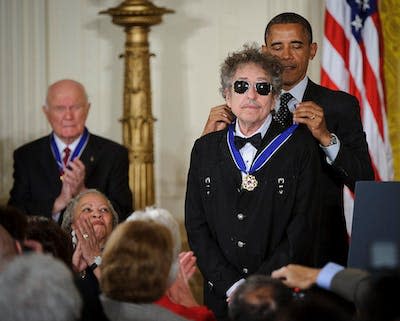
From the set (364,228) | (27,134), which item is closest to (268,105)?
(364,228)

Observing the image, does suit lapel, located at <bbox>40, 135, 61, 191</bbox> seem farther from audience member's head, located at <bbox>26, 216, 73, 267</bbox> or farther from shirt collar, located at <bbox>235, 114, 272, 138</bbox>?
audience member's head, located at <bbox>26, 216, 73, 267</bbox>

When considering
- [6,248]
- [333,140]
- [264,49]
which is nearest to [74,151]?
[264,49]

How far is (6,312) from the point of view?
3.21m

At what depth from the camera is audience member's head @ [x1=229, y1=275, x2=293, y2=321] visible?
3.43m

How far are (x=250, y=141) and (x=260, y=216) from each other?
341 mm

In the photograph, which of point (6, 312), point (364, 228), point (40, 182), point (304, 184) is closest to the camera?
point (6, 312)

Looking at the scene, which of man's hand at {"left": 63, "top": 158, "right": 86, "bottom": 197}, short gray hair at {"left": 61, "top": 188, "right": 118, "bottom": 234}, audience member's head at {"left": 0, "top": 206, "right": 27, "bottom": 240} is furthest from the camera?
man's hand at {"left": 63, "top": 158, "right": 86, "bottom": 197}

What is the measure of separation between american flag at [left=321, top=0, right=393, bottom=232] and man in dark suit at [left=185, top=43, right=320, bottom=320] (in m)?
2.44

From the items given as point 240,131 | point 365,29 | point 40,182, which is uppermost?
point 365,29

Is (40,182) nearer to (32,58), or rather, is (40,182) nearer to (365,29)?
(32,58)

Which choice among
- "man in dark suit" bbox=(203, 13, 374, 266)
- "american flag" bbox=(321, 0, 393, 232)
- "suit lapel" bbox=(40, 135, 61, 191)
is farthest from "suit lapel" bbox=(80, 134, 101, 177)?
"man in dark suit" bbox=(203, 13, 374, 266)

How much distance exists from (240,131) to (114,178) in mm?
2036

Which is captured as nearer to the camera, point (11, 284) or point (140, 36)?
point (11, 284)

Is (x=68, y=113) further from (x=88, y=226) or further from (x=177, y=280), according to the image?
(x=177, y=280)
